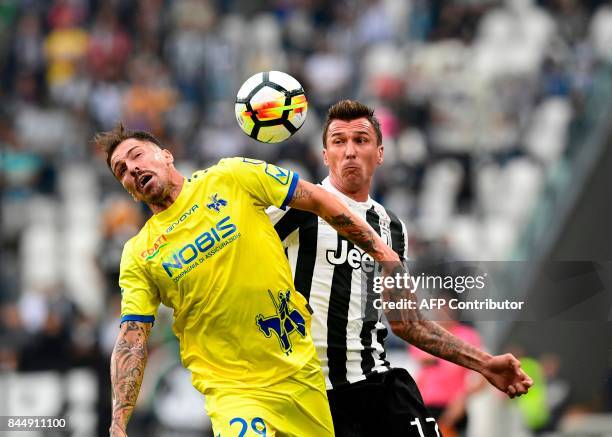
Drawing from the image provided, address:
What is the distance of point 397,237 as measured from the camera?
7586 mm

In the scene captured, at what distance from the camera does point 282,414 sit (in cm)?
654

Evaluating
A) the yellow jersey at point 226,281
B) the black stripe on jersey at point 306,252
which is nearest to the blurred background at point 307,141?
the black stripe on jersey at point 306,252

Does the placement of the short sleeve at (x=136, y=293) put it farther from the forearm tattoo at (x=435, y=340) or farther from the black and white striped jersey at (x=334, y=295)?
the forearm tattoo at (x=435, y=340)

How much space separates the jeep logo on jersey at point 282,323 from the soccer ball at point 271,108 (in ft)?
3.36

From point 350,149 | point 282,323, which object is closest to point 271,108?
point 350,149

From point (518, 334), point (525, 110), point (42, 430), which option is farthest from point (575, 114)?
point (42, 430)

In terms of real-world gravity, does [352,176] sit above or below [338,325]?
above

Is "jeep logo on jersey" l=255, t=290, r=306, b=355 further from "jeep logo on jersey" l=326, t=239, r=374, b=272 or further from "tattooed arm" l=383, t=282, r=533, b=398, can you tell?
"jeep logo on jersey" l=326, t=239, r=374, b=272

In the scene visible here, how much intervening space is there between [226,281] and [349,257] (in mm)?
1000

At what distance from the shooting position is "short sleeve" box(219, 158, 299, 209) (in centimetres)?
658

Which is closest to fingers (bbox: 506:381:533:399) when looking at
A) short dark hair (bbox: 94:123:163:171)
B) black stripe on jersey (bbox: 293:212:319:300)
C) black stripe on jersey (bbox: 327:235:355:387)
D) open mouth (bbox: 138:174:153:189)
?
black stripe on jersey (bbox: 327:235:355:387)

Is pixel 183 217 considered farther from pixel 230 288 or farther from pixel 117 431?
pixel 117 431

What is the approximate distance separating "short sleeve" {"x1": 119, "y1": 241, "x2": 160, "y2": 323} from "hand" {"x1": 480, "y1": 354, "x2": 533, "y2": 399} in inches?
69.6

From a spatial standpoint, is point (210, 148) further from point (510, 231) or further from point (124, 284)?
point (124, 284)
